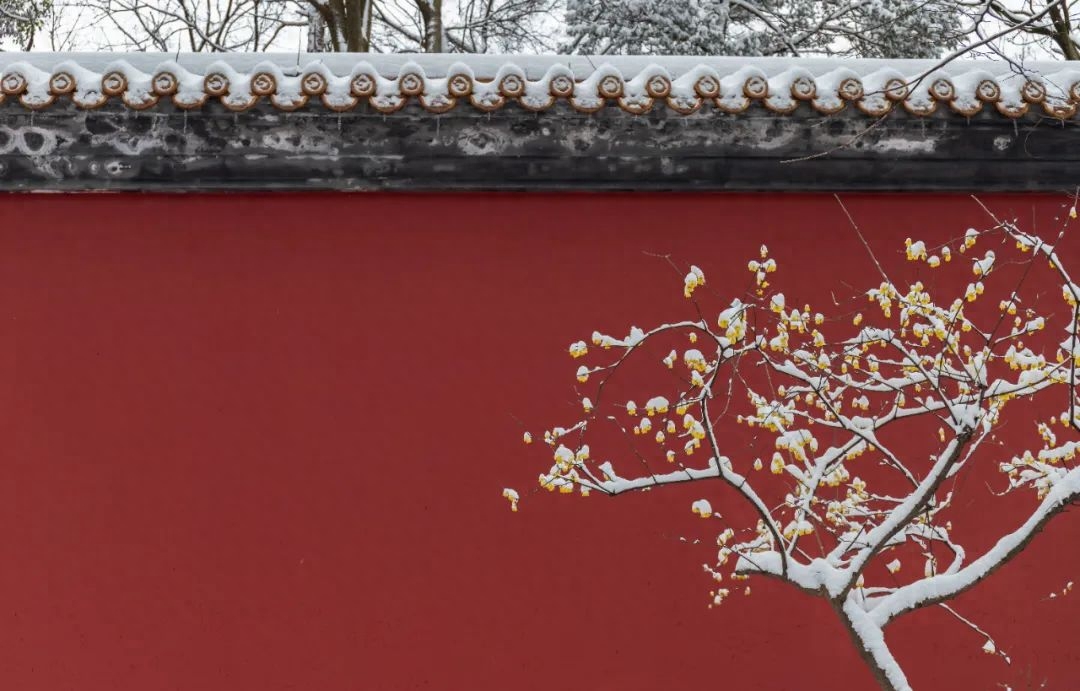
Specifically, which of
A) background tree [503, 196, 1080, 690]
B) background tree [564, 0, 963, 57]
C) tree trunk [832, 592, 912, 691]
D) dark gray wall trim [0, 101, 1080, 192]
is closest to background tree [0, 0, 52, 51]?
background tree [564, 0, 963, 57]

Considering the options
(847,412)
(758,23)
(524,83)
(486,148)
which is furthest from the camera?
(758,23)

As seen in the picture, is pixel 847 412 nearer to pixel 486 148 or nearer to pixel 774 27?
pixel 486 148

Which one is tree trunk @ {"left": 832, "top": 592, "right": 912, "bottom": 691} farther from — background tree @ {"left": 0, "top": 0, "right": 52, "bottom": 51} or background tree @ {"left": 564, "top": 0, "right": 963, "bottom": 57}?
background tree @ {"left": 0, "top": 0, "right": 52, "bottom": 51}

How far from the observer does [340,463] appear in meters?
3.44

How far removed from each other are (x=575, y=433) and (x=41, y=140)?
1.88m

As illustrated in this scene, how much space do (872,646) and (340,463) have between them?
1.72m

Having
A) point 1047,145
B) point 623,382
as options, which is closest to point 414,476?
point 623,382

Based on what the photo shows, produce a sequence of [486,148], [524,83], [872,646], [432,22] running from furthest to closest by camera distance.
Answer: [432,22]
[486,148]
[524,83]
[872,646]

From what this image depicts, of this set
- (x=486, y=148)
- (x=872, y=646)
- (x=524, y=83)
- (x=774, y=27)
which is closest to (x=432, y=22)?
(x=774, y=27)

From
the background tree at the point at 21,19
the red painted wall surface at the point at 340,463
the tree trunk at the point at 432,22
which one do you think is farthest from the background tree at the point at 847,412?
the background tree at the point at 21,19

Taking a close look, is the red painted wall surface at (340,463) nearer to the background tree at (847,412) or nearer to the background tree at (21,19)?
the background tree at (847,412)

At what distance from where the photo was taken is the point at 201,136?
3314 millimetres

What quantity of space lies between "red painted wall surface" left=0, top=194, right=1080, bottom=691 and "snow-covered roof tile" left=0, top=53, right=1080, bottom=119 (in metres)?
0.41

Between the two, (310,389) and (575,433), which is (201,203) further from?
(575,433)
